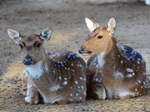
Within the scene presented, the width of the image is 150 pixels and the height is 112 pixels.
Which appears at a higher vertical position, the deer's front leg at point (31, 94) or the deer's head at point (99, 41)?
the deer's head at point (99, 41)

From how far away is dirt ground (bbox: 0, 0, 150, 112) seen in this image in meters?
5.54

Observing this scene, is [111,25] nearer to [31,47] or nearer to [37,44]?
[37,44]

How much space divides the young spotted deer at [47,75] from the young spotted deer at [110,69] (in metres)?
0.29

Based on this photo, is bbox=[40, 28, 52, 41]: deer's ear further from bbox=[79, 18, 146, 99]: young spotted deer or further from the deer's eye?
bbox=[79, 18, 146, 99]: young spotted deer

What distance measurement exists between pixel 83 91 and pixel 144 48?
175 inches

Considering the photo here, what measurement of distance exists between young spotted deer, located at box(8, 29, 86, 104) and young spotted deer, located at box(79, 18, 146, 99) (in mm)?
289

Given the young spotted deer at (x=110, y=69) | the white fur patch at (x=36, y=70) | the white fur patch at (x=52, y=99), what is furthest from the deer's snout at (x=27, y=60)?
the young spotted deer at (x=110, y=69)

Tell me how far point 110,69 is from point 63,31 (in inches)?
278

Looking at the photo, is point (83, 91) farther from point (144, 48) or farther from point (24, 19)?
point (24, 19)

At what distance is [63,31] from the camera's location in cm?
1266

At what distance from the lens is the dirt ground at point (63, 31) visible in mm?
5543

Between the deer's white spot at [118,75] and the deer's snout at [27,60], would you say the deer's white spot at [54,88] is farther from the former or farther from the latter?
the deer's white spot at [118,75]

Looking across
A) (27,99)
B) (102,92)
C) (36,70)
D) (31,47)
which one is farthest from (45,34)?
(102,92)

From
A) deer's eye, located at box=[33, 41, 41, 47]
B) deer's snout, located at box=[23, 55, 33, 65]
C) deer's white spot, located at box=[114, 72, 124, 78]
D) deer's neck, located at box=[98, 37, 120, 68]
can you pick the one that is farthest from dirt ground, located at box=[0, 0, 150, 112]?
deer's eye, located at box=[33, 41, 41, 47]
